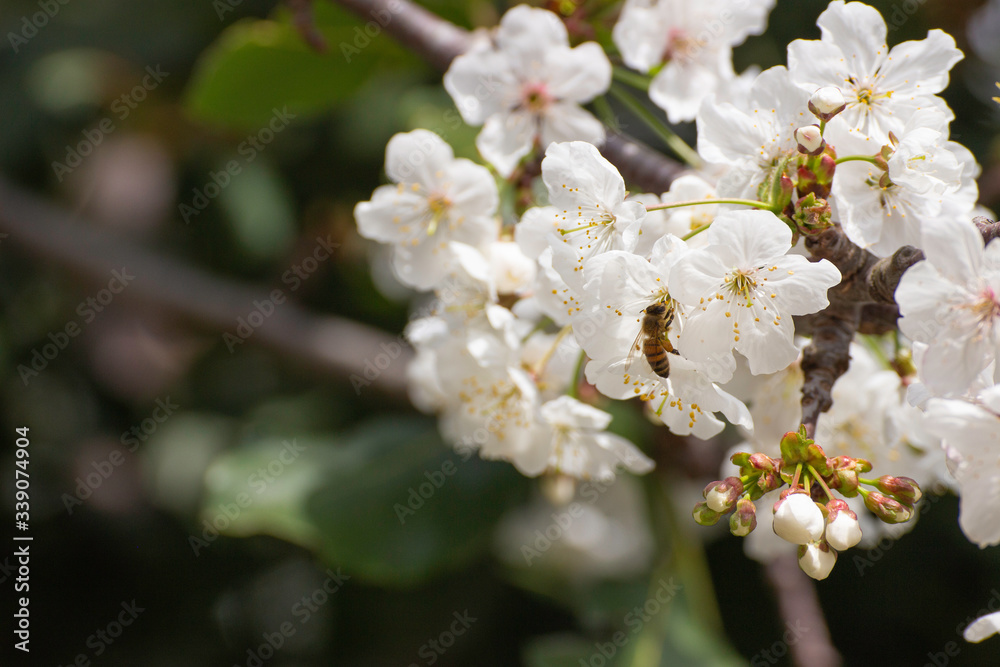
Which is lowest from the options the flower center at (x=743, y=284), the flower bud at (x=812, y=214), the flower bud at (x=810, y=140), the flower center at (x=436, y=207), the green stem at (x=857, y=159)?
the flower center at (x=436, y=207)

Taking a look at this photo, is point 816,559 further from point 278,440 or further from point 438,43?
point 278,440

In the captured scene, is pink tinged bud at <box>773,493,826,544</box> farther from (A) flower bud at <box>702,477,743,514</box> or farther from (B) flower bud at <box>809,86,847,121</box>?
(B) flower bud at <box>809,86,847,121</box>

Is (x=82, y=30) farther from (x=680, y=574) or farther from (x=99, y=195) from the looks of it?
(x=680, y=574)

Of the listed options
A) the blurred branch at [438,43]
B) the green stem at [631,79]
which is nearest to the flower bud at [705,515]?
the blurred branch at [438,43]

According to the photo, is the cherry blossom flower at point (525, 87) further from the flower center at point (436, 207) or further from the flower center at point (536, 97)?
the flower center at point (436, 207)

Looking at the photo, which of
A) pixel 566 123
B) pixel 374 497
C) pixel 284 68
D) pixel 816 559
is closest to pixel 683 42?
pixel 566 123

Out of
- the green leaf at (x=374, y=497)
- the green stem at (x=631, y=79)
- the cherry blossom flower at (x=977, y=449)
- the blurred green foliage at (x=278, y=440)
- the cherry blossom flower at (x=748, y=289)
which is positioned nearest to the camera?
the cherry blossom flower at (x=977, y=449)
